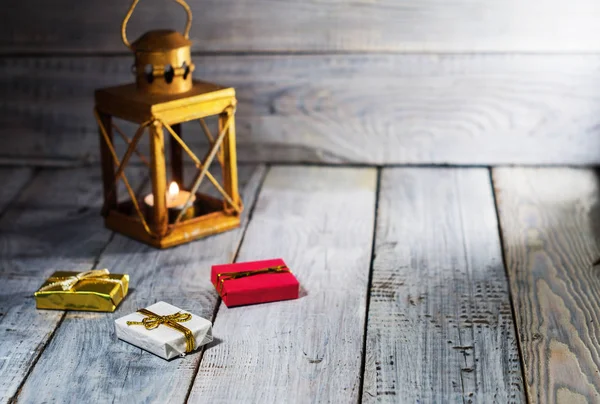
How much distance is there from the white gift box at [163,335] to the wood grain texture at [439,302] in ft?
0.74

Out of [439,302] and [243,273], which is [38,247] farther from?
[439,302]

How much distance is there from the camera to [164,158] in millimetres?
1457

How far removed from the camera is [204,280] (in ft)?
4.49

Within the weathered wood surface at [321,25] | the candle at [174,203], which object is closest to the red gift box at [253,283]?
the candle at [174,203]

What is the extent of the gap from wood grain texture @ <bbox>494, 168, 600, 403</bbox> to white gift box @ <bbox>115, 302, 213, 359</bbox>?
0.43 meters

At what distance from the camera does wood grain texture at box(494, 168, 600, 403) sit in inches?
42.9

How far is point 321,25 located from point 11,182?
0.76m

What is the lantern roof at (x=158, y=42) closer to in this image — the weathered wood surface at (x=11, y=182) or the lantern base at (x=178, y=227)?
the lantern base at (x=178, y=227)

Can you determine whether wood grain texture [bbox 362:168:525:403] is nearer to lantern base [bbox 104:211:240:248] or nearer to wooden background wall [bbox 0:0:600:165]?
wooden background wall [bbox 0:0:600:165]

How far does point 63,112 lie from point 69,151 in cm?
9

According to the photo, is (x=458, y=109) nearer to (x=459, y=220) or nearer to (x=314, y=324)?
(x=459, y=220)

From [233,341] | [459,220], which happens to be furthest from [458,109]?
[233,341]

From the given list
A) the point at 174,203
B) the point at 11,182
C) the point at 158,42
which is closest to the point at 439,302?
the point at 174,203

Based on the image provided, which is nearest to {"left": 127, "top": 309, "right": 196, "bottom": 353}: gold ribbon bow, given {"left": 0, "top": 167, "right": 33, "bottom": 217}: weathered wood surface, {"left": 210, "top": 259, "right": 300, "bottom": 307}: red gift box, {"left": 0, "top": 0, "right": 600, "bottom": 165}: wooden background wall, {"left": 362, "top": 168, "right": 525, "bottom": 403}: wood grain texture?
{"left": 210, "top": 259, "right": 300, "bottom": 307}: red gift box
